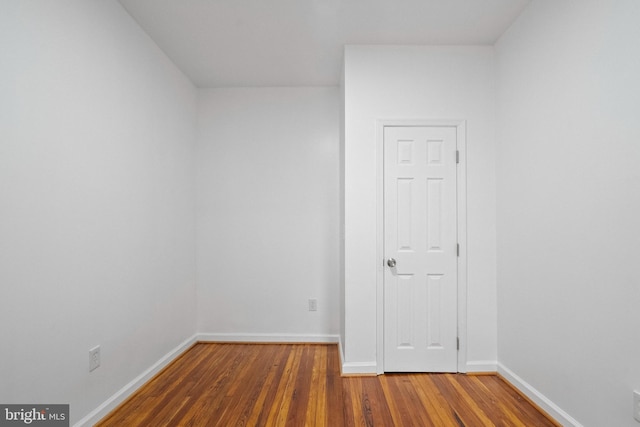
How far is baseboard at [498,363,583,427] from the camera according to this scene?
196 cm

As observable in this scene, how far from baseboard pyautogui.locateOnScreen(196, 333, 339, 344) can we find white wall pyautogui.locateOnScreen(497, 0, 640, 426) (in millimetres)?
1715

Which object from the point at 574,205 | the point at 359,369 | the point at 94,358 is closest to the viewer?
the point at 574,205

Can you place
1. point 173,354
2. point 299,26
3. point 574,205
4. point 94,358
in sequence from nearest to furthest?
point 574,205, point 94,358, point 299,26, point 173,354

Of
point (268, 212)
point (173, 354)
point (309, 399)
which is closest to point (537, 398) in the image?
point (309, 399)

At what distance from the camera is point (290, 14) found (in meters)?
2.41

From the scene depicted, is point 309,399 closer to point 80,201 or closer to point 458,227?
point 458,227

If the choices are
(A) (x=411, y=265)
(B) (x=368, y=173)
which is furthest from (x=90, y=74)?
(A) (x=411, y=265)

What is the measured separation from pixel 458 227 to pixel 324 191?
4.72 ft

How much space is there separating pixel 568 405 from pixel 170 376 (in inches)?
111

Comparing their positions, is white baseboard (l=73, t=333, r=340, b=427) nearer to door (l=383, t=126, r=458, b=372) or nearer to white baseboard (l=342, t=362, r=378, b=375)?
white baseboard (l=342, t=362, r=378, b=375)

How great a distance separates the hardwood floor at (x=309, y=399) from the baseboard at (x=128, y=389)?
46 millimetres

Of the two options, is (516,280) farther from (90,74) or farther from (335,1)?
(90,74)

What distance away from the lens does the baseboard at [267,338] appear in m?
3.55

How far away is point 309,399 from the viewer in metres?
2.32
